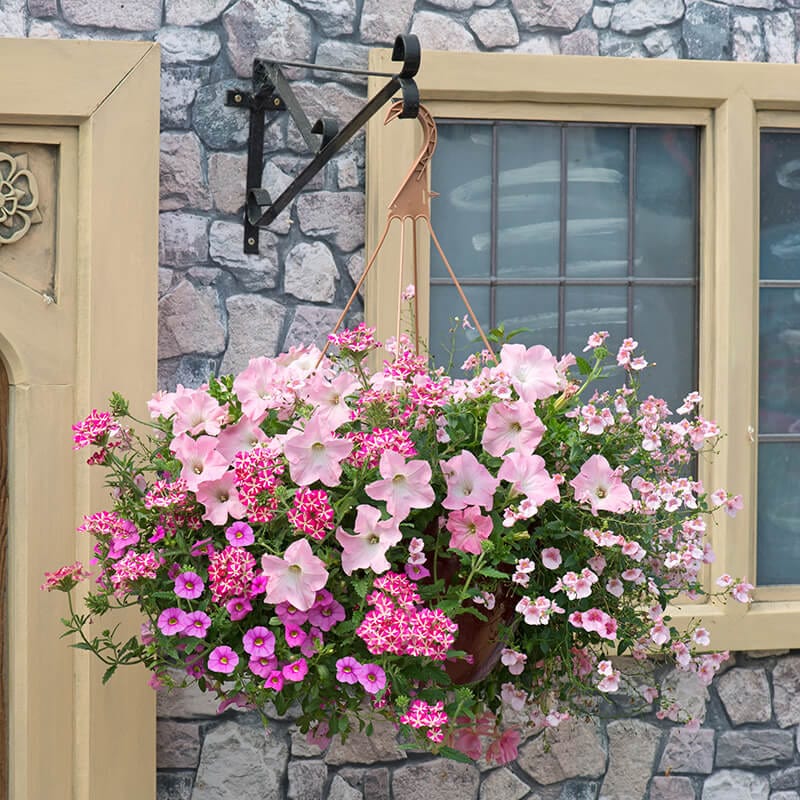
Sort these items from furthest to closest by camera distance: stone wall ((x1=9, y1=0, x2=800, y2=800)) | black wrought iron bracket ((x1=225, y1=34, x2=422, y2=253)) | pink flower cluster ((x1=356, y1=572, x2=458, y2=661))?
stone wall ((x1=9, y1=0, x2=800, y2=800)), black wrought iron bracket ((x1=225, y1=34, x2=422, y2=253)), pink flower cluster ((x1=356, y1=572, x2=458, y2=661))

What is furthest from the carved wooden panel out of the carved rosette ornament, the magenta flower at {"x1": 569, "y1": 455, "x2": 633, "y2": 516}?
the magenta flower at {"x1": 569, "y1": 455, "x2": 633, "y2": 516}

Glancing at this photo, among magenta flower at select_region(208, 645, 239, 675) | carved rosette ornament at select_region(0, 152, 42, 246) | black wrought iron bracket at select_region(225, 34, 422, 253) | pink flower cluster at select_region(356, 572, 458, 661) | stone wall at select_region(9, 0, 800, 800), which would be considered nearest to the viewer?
pink flower cluster at select_region(356, 572, 458, 661)

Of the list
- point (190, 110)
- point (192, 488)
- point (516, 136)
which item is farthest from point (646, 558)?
point (190, 110)

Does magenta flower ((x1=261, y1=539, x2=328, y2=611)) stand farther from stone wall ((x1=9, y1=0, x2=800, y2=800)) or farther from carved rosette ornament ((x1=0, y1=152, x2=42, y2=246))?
carved rosette ornament ((x1=0, y1=152, x2=42, y2=246))

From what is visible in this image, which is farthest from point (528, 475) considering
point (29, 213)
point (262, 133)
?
point (29, 213)

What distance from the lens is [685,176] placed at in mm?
3307

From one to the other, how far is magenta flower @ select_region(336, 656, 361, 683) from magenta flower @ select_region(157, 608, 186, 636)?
0.91 ft

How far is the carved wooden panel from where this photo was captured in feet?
9.46

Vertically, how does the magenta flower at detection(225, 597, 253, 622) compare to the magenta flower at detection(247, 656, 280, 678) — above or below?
above

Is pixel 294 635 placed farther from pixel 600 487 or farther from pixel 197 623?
pixel 600 487

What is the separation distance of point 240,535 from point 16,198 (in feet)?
3.89

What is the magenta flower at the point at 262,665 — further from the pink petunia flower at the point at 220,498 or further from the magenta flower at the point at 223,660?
the pink petunia flower at the point at 220,498

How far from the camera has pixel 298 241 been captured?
10.1 ft

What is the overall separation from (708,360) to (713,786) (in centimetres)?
110
